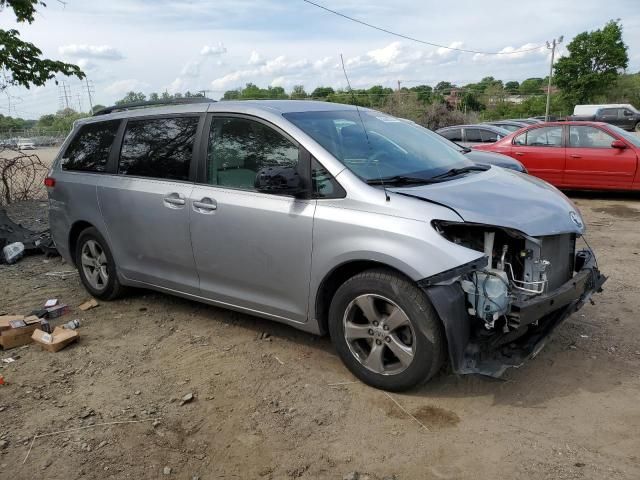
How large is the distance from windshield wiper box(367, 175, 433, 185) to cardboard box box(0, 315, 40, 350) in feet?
10.4

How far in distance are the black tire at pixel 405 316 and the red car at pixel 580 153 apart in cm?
833

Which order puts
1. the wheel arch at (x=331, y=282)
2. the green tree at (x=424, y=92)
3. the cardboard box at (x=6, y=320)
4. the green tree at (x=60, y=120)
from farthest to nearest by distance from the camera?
the green tree at (x=60, y=120) < the green tree at (x=424, y=92) < the cardboard box at (x=6, y=320) < the wheel arch at (x=331, y=282)

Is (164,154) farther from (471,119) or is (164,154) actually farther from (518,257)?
(471,119)

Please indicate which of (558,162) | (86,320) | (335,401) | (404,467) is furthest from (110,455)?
(558,162)

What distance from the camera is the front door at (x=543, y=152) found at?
10.7m

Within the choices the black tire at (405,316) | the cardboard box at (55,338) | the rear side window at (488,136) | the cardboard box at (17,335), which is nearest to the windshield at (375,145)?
the black tire at (405,316)

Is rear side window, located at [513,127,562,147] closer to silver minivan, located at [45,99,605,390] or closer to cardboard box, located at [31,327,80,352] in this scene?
silver minivan, located at [45,99,605,390]

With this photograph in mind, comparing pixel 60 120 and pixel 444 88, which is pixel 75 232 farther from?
pixel 60 120

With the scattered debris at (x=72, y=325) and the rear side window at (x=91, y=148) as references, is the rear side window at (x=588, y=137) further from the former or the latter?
the scattered debris at (x=72, y=325)

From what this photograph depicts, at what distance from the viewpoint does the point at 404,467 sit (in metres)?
2.85

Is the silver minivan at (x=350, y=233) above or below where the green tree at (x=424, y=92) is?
below

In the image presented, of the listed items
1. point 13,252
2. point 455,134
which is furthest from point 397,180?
point 455,134

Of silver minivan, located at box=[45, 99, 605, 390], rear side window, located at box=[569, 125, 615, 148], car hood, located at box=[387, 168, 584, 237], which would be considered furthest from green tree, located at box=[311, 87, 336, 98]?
rear side window, located at box=[569, 125, 615, 148]

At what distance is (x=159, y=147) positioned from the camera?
15.5ft
